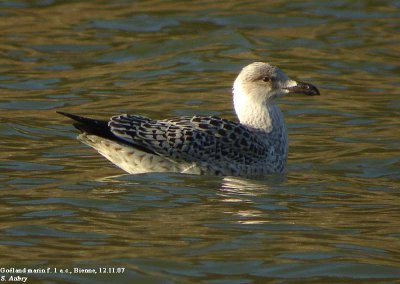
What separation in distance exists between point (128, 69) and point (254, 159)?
5772 millimetres

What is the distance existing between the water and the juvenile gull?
0.18 metres

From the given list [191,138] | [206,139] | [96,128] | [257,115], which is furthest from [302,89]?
[96,128]

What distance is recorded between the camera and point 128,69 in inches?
746

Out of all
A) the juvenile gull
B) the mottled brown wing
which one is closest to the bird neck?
the juvenile gull

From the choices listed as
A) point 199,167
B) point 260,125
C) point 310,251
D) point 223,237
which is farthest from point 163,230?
point 260,125

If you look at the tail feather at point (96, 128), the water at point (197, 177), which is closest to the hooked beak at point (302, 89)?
the water at point (197, 177)

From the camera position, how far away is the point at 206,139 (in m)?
13.1

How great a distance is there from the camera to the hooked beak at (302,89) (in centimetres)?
1398

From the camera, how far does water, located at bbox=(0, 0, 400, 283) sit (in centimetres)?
1033

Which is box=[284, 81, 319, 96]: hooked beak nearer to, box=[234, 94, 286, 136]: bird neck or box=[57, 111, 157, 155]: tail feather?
box=[234, 94, 286, 136]: bird neck

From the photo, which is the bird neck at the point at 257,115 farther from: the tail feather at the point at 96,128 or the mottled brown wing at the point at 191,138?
the tail feather at the point at 96,128

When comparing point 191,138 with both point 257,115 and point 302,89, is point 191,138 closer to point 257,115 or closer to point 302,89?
point 257,115

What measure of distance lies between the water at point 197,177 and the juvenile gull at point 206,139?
181mm

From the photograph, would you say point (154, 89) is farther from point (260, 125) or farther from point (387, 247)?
point (387, 247)
